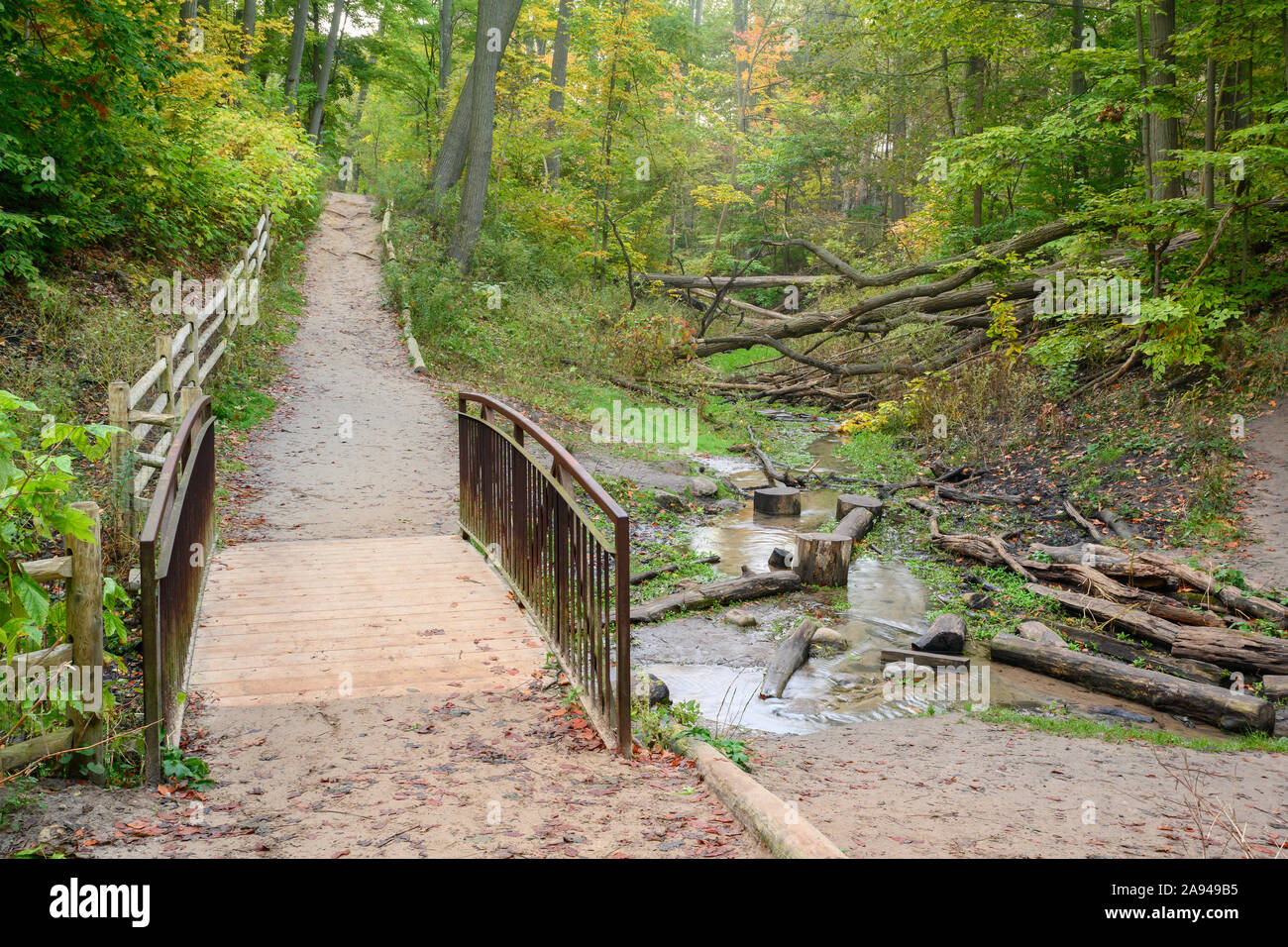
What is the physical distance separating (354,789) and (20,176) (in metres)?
12.2

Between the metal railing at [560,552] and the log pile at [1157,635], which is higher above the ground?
the metal railing at [560,552]

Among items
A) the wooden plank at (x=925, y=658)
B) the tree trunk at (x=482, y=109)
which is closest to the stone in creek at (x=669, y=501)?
the wooden plank at (x=925, y=658)

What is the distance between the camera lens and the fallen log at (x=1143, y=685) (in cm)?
609

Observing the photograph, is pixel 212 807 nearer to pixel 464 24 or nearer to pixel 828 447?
pixel 828 447

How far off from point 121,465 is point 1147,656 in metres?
8.74

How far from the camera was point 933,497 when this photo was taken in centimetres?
1243

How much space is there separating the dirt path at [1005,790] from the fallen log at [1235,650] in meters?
1.57

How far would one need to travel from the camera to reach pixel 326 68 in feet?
94.5

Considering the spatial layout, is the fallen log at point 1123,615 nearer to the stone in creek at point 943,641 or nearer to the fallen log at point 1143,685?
the fallen log at point 1143,685

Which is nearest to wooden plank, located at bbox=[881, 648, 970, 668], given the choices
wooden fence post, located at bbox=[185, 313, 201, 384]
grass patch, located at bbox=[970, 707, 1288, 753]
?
grass patch, located at bbox=[970, 707, 1288, 753]

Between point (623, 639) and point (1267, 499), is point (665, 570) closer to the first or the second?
point (623, 639)

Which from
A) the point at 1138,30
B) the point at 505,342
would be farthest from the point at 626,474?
the point at 1138,30

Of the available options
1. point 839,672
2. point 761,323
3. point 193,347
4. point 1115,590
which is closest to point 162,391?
point 193,347

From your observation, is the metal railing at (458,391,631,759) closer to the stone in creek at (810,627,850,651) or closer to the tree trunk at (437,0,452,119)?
the stone in creek at (810,627,850,651)
